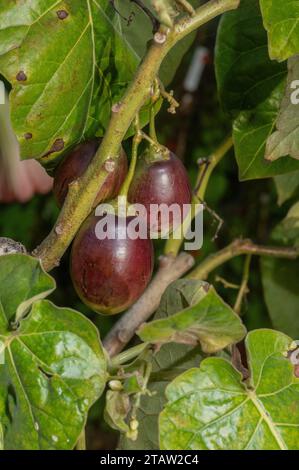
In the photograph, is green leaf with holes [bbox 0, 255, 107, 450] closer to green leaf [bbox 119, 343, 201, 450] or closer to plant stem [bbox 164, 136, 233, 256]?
green leaf [bbox 119, 343, 201, 450]

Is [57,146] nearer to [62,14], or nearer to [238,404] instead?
[62,14]

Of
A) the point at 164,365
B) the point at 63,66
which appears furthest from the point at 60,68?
the point at 164,365

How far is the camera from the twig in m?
1.17

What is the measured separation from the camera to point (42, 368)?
78 cm

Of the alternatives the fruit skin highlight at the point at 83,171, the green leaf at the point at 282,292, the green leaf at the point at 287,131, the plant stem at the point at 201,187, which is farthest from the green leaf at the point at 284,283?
the fruit skin highlight at the point at 83,171

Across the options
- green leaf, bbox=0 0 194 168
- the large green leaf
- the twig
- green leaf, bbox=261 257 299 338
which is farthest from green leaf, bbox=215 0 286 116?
green leaf, bbox=261 257 299 338

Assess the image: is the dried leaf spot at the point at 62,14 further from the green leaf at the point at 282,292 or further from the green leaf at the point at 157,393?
the green leaf at the point at 282,292

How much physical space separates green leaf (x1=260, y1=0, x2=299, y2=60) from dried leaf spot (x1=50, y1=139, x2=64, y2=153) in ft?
0.76

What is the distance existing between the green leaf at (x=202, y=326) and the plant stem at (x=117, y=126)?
13 cm

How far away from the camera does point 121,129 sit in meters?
0.78

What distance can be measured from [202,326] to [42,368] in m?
0.15

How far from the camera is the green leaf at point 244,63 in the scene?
108 centimetres

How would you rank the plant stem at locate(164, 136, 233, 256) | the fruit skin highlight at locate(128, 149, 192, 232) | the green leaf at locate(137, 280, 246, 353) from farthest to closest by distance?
the plant stem at locate(164, 136, 233, 256)
the fruit skin highlight at locate(128, 149, 192, 232)
the green leaf at locate(137, 280, 246, 353)
